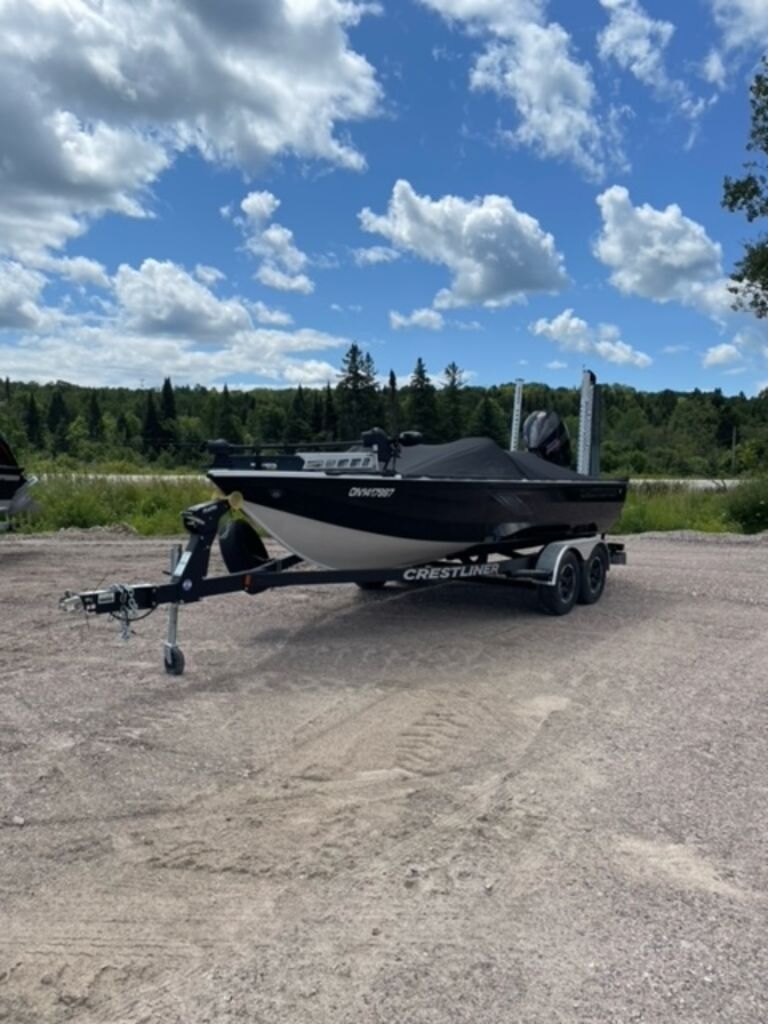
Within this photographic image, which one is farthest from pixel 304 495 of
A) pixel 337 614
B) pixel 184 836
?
pixel 184 836

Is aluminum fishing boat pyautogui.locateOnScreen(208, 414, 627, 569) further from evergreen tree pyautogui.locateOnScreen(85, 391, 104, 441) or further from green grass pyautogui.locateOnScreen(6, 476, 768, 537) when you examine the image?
evergreen tree pyautogui.locateOnScreen(85, 391, 104, 441)

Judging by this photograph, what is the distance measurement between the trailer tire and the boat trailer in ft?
0.21

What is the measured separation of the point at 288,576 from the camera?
6.04 meters

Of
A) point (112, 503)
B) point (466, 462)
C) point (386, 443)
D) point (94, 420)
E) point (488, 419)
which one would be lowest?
point (112, 503)

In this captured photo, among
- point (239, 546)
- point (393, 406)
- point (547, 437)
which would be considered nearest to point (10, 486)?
point (239, 546)

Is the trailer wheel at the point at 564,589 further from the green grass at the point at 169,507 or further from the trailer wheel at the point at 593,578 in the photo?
the green grass at the point at 169,507

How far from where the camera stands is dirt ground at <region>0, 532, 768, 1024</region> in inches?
95.7

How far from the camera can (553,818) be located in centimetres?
351

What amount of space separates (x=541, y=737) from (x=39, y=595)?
5.45 metres

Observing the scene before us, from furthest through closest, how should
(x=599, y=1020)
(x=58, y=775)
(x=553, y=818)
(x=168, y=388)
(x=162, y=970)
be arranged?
1. (x=168, y=388)
2. (x=58, y=775)
3. (x=553, y=818)
4. (x=162, y=970)
5. (x=599, y=1020)

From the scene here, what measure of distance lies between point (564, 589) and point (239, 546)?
9.77 feet

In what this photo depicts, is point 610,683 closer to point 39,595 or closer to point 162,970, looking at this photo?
point 162,970

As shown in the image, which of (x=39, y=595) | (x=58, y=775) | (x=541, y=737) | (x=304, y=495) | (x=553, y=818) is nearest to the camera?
(x=553, y=818)

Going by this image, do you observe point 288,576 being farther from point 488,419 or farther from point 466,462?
point 488,419
